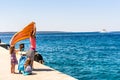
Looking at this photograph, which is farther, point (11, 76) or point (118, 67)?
point (118, 67)

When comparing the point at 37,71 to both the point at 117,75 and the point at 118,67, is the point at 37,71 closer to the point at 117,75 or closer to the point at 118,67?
the point at 117,75

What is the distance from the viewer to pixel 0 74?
1468cm

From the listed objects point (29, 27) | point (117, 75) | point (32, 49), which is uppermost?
point (29, 27)

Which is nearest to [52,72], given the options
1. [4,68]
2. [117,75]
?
[4,68]

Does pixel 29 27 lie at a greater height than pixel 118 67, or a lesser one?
greater

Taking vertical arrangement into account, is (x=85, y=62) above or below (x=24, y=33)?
below

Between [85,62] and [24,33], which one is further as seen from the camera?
[85,62]

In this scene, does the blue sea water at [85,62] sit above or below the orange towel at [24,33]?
below

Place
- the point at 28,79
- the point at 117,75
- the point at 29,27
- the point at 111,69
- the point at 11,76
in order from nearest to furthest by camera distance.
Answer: the point at 28,79 → the point at 11,76 → the point at 29,27 → the point at 117,75 → the point at 111,69

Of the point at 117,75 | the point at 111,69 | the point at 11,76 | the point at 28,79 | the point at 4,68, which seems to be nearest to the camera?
the point at 28,79

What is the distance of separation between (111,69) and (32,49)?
16582 millimetres

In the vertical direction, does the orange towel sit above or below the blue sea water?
above

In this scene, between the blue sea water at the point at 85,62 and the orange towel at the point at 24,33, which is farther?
the blue sea water at the point at 85,62

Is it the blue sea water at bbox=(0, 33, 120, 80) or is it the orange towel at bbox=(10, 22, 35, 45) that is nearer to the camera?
the orange towel at bbox=(10, 22, 35, 45)
